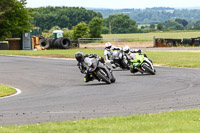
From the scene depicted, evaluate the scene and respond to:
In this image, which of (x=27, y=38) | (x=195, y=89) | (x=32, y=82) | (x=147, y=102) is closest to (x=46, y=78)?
(x=32, y=82)

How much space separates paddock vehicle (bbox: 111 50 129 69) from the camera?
24350 millimetres

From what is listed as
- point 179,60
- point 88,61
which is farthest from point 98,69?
point 179,60

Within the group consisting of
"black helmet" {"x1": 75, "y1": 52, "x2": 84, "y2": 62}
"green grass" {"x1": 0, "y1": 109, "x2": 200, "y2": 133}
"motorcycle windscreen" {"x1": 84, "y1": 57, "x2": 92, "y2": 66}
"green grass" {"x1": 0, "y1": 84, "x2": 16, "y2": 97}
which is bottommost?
"green grass" {"x1": 0, "y1": 84, "x2": 16, "y2": 97}

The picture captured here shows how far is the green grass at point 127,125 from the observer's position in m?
7.61

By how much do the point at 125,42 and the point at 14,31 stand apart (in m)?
14.7

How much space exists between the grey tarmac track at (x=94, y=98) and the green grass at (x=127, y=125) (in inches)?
35.5

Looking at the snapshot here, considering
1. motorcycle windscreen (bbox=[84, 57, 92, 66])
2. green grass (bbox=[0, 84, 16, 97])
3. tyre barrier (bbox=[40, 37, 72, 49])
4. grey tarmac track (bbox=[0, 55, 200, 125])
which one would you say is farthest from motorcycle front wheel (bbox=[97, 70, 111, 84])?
tyre barrier (bbox=[40, 37, 72, 49])

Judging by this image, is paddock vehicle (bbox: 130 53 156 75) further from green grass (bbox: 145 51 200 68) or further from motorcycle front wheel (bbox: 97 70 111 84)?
green grass (bbox: 145 51 200 68)

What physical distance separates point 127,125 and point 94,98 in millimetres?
5112

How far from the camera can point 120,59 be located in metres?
24.4

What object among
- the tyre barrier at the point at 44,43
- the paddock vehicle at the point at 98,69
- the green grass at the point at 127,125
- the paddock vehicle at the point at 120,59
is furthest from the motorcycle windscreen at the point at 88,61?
the tyre barrier at the point at 44,43

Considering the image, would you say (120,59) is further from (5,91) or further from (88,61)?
(5,91)

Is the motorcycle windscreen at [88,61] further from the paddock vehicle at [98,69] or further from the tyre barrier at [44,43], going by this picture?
the tyre barrier at [44,43]

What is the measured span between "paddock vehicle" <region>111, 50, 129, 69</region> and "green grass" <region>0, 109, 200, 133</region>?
1499cm
